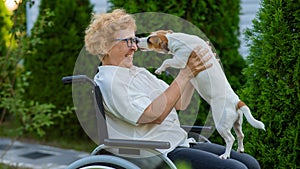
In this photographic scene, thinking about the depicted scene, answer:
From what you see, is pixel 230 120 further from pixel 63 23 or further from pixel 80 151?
pixel 63 23

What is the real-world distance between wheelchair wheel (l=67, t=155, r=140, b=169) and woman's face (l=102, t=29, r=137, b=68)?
0.42 meters

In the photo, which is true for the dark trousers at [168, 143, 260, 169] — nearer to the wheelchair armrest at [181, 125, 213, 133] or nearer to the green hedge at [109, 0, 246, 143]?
the wheelchair armrest at [181, 125, 213, 133]

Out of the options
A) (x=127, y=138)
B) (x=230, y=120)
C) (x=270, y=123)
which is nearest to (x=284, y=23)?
(x=270, y=123)

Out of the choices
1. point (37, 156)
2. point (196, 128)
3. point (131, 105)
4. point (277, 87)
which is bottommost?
point (37, 156)

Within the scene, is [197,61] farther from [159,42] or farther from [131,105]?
Answer: [131,105]

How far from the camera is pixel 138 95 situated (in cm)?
218

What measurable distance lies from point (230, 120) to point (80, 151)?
3.48 meters

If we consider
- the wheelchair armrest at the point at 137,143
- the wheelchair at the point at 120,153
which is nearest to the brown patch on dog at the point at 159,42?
the wheelchair at the point at 120,153

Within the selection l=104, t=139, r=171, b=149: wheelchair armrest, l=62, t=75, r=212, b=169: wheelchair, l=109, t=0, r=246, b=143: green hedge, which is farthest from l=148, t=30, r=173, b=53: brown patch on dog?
l=109, t=0, r=246, b=143: green hedge

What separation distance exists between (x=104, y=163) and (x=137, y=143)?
19 centimetres

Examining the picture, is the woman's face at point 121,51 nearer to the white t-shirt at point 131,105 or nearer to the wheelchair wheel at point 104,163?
the white t-shirt at point 131,105

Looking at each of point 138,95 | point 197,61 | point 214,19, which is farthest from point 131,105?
point 214,19

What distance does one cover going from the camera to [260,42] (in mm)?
2850

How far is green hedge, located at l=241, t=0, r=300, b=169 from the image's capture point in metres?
2.69
